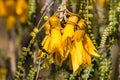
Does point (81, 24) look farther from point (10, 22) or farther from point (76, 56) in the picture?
point (10, 22)

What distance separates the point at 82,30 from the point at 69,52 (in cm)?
6

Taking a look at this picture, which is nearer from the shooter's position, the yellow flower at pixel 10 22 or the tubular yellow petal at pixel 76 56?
the tubular yellow petal at pixel 76 56

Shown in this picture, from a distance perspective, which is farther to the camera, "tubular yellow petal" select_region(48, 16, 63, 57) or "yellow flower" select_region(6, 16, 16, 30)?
"yellow flower" select_region(6, 16, 16, 30)

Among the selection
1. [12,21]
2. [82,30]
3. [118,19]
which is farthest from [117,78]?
[12,21]

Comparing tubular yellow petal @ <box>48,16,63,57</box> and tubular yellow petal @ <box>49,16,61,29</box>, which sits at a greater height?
tubular yellow petal @ <box>49,16,61,29</box>

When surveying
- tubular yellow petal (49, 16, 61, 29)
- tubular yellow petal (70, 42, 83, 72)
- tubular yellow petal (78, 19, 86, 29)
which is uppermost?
tubular yellow petal (49, 16, 61, 29)

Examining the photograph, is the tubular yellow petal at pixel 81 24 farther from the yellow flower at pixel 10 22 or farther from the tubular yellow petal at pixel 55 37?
the yellow flower at pixel 10 22

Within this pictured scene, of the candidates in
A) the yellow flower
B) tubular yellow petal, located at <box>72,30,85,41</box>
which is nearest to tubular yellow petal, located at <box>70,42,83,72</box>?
tubular yellow petal, located at <box>72,30,85,41</box>

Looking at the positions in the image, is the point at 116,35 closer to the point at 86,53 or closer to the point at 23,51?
the point at 86,53

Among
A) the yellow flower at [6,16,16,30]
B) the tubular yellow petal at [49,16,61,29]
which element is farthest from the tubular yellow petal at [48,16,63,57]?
the yellow flower at [6,16,16,30]

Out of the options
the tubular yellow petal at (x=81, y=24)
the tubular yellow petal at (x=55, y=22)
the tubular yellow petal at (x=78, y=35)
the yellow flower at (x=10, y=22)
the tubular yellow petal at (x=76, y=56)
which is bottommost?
the tubular yellow petal at (x=76, y=56)

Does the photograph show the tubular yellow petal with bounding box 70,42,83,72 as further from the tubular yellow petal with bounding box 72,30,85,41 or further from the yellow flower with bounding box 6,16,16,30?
the yellow flower with bounding box 6,16,16,30

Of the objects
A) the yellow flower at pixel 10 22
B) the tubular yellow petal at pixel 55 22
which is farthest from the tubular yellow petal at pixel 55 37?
the yellow flower at pixel 10 22

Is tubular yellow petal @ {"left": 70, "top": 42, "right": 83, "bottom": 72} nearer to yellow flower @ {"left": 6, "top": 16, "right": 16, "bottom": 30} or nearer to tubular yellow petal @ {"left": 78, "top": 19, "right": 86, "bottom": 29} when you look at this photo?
tubular yellow petal @ {"left": 78, "top": 19, "right": 86, "bottom": 29}
